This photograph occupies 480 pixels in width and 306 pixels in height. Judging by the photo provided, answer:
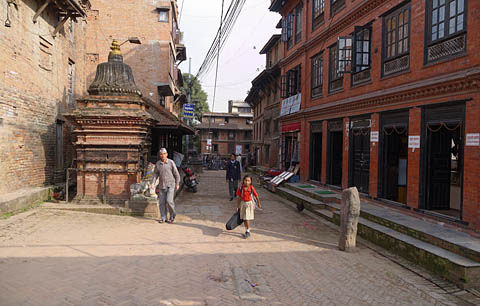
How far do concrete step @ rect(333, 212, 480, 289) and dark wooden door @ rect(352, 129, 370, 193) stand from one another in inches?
130

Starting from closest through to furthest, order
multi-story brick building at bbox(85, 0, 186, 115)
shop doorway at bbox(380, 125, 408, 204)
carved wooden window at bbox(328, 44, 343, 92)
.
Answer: shop doorway at bbox(380, 125, 408, 204), carved wooden window at bbox(328, 44, 343, 92), multi-story brick building at bbox(85, 0, 186, 115)

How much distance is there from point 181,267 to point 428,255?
4.61m

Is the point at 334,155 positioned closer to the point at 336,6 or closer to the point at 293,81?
the point at 293,81

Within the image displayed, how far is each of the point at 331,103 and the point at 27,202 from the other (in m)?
11.4

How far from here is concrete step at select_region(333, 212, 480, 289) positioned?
17.9 feet

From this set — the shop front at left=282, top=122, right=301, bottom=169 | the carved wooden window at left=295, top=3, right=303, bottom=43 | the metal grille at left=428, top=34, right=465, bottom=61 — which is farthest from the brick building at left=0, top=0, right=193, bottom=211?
the carved wooden window at left=295, top=3, right=303, bottom=43

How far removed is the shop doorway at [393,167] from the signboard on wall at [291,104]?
730cm

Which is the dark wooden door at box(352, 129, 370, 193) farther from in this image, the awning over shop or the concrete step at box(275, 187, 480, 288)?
the awning over shop

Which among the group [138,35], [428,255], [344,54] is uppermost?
[138,35]

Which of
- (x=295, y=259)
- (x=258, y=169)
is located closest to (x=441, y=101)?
(x=295, y=259)

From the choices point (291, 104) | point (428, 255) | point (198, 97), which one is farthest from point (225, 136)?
point (428, 255)

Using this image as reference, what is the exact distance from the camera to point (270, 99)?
2773 cm

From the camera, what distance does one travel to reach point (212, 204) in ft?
42.3

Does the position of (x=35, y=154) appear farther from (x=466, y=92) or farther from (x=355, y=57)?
(x=466, y=92)
